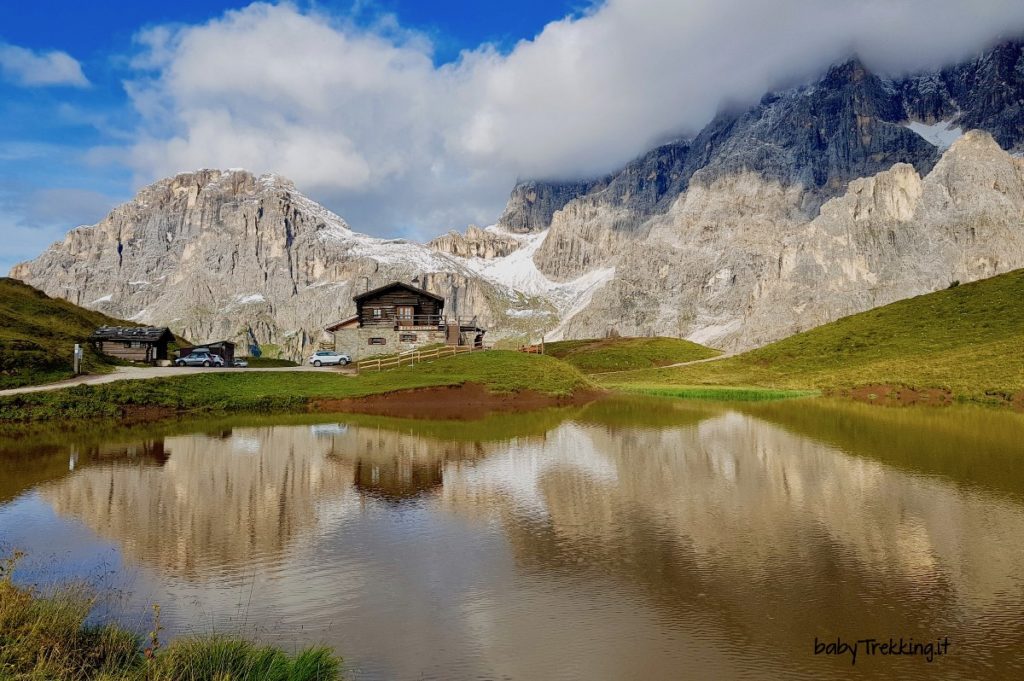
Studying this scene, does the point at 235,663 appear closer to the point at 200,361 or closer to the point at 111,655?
the point at 111,655

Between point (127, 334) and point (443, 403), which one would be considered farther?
point (127, 334)

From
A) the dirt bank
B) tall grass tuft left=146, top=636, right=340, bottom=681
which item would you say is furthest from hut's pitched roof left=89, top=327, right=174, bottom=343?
tall grass tuft left=146, top=636, right=340, bottom=681

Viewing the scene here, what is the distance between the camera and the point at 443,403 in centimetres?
5284

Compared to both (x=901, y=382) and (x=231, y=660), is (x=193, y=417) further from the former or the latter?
(x=901, y=382)

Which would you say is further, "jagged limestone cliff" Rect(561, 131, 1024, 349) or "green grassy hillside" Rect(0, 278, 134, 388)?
"jagged limestone cliff" Rect(561, 131, 1024, 349)

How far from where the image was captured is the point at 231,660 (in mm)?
9141

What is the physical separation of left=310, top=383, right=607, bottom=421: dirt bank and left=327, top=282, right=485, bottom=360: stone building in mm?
27531

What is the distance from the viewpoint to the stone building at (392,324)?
83250 millimetres

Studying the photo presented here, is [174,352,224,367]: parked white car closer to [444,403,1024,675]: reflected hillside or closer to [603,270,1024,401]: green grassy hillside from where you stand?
[603,270,1024,401]: green grassy hillside

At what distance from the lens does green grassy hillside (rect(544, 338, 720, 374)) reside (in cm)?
11581

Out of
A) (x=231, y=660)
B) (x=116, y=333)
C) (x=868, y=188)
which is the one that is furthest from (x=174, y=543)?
(x=868, y=188)

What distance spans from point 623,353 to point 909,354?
48.4m

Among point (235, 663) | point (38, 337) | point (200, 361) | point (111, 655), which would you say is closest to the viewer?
point (111, 655)

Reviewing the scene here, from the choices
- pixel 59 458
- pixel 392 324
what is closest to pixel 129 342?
pixel 392 324
